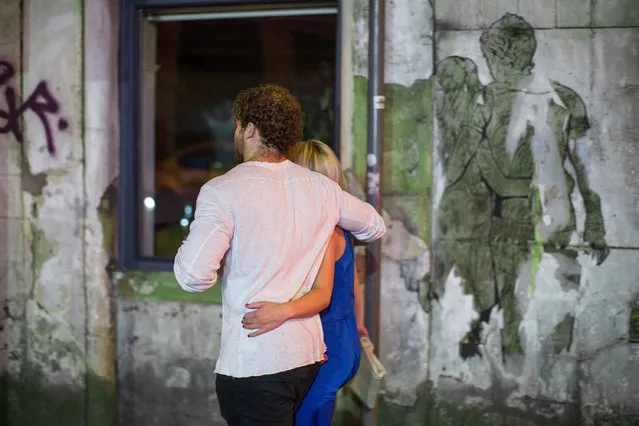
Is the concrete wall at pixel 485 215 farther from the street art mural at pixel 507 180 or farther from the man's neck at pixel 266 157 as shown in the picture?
the man's neck at pixel 266 157

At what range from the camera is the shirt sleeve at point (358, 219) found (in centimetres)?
273

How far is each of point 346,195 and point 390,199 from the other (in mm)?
1339

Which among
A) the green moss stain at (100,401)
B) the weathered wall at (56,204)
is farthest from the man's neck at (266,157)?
the green moss stain at (100,401)

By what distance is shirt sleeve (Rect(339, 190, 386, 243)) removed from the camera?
2.73 metres

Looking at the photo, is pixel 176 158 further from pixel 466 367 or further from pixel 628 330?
pixel 628 330

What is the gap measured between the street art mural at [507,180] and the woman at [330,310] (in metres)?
1.25

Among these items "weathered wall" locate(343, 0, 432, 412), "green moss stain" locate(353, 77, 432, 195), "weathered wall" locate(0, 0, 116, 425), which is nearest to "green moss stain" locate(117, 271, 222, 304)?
"weathered wall" locate(0, 0, 116, 425)

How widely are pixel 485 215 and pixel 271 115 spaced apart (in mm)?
1831

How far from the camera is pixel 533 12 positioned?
12.7ft

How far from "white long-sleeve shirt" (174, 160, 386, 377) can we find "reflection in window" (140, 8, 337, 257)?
81.3 inches

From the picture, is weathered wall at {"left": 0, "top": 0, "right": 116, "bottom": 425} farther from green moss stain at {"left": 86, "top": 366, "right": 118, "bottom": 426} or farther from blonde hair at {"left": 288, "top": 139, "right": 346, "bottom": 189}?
blonde hair at {"left": 288, "top": 139, "right": 346, "bottom": 189}

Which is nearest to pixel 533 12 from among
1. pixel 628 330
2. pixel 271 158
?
pixel 628 330

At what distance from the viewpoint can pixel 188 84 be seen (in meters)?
5.38

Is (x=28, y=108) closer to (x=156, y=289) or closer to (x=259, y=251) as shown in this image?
(x=156, y=289)
